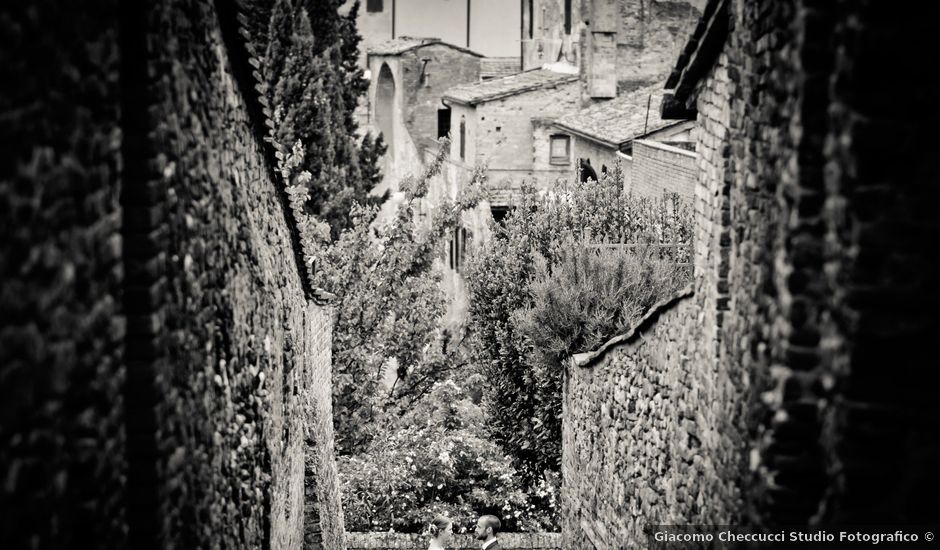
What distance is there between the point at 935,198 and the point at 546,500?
12870 mm

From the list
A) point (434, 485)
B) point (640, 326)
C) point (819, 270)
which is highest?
point (819, 270)

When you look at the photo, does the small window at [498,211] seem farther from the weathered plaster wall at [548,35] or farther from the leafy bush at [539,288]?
the weathered plaster wall at [548,35]

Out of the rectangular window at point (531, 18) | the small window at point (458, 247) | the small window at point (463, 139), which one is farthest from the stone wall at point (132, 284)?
the rectangular window at point (531, 18)

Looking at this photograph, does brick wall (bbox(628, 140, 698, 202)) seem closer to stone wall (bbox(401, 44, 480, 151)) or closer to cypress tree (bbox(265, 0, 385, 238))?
cypress tree (bbox(265, 0, 385, 238))

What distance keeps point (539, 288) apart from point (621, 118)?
43.1 feet

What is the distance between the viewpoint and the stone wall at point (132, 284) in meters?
3.21

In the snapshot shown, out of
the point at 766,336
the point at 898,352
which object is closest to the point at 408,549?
the point at 766,336

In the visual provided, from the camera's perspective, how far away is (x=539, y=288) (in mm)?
14555

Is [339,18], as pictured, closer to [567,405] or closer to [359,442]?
[359,442]

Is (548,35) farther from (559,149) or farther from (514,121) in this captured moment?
(559,149)

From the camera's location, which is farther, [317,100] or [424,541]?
[317,100]

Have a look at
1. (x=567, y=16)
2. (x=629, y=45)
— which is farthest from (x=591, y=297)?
(x=567, y=16)

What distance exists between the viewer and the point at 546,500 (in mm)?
16219

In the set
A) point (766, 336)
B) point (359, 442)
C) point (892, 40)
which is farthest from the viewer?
point (359, 442)
